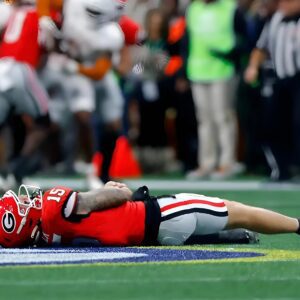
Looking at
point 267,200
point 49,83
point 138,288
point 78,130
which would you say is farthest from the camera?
point 78,130

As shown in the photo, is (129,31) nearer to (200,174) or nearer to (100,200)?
(200,174)

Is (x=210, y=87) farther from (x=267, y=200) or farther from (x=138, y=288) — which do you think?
(x=138, y=288)

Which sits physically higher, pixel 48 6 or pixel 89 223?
A: pixel 89 223

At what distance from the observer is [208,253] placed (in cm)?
642

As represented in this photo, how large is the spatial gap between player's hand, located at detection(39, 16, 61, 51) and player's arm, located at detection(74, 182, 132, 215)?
218 inches

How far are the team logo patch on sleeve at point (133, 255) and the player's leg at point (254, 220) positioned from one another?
193 millimetres

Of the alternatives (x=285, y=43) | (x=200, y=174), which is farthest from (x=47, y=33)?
(x=200, y=174)

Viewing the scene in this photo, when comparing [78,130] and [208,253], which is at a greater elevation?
[208,253]

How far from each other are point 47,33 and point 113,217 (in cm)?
566

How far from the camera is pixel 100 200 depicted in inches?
258

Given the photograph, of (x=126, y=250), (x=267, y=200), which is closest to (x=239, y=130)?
(x=267, y=200)

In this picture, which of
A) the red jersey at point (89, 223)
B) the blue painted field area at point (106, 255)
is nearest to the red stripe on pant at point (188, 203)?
the red jersey at point (89, 223)

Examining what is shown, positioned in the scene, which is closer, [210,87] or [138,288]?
[138,288]

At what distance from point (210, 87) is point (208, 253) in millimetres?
8862
